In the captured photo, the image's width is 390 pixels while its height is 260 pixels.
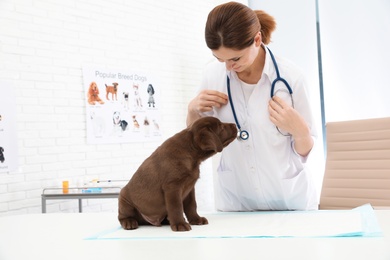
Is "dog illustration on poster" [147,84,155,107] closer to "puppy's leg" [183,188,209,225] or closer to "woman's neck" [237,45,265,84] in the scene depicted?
"woman's neck" [237,45,265,84]

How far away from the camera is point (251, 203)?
1.59m

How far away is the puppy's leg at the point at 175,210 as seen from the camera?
1.17 meters

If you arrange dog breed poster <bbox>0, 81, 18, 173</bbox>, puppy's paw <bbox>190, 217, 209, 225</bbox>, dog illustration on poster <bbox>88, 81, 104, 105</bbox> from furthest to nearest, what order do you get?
1. dog illustration on poster <bbox>88, 81, 104, 105</bbox>
2. dog breed poster <bbox>0, 81, 18, 173</bbox>
3. puppy's paw <bbox>190, 217, 209, 225</bbox>

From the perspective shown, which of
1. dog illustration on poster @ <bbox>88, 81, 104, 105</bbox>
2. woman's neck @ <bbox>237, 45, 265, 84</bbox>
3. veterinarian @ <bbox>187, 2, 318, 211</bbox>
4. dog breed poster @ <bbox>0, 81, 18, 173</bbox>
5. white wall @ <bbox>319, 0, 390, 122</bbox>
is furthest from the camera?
white wall @ <bbox>319, 0, 390, 122</bbox>

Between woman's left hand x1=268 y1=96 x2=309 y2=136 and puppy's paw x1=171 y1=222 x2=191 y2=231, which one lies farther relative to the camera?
woman's left hand x1=268 y1=96 x2=309 y2=136

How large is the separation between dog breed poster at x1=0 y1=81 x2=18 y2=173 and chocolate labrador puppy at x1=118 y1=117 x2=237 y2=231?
2.26 metres

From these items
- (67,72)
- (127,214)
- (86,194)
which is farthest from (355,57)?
(127,214)

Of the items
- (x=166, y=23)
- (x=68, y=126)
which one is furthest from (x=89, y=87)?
(x=166, y=23)

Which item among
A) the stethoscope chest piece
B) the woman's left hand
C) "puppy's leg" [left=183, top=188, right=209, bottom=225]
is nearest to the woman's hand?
the woman's left hand

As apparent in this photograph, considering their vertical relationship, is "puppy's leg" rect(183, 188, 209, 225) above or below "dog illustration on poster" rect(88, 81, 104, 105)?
below

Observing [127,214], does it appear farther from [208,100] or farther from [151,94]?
[151,94]

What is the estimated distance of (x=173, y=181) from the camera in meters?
1.17

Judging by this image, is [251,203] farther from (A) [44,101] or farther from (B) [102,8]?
(B) [102,8]

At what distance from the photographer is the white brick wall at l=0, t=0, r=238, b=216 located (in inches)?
132
